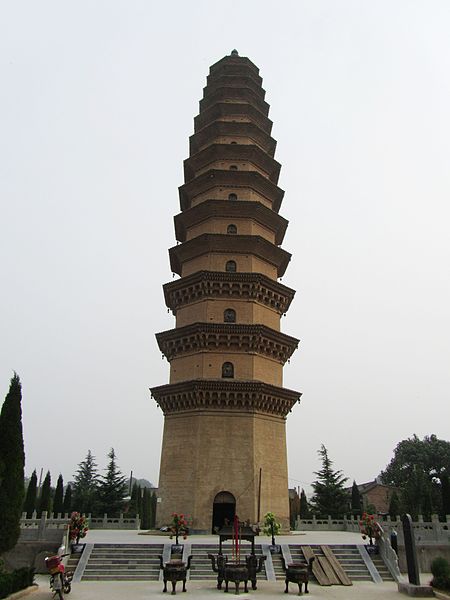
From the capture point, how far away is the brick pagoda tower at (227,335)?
2362 cm

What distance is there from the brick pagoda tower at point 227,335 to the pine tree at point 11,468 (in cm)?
884

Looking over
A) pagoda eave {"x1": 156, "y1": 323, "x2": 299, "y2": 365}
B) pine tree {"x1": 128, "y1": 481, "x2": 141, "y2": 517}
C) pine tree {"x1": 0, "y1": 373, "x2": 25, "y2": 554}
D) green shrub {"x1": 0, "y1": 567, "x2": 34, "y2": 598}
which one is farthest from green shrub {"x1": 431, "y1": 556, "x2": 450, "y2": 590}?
pine tree {"x1": 128, "y1": 481, "x2": 141, "y2": 517}

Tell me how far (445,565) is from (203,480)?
36.0 ft

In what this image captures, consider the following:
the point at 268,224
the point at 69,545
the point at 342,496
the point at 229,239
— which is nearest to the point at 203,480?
the point at 69,545

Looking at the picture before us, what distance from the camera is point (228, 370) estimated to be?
25.6 meters

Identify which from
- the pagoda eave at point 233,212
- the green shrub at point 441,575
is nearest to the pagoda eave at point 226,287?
the pagoda eave at point 233,212

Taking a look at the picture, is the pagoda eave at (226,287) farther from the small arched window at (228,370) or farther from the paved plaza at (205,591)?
the paved plaza at (205,591)

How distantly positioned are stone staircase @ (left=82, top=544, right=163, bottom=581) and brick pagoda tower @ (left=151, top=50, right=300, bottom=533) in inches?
208

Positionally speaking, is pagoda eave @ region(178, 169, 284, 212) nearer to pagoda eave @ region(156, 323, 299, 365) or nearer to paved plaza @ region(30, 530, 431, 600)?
pagoda eave @ region(156, 323, 299, 365)

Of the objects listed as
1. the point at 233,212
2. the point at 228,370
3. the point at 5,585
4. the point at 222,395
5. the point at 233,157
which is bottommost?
the point at 5,585

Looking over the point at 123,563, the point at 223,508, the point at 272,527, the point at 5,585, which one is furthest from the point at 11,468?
the point at 223,508

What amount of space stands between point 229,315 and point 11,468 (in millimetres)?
13233

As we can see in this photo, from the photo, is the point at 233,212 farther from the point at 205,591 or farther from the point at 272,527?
the point at 205,591

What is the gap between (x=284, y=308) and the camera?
28750mm
